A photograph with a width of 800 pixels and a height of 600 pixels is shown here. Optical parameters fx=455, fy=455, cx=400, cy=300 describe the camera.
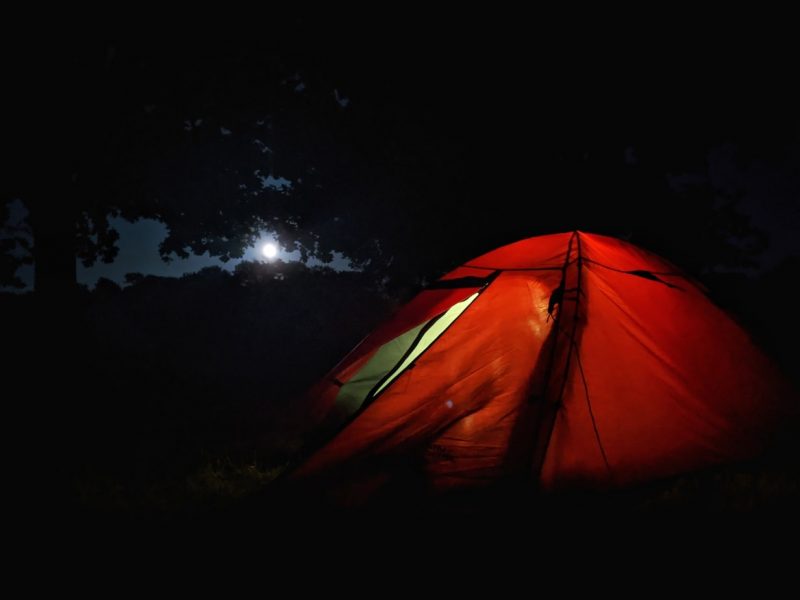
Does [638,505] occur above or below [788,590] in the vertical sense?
above

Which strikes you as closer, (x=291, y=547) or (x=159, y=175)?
(x=291, y=547)

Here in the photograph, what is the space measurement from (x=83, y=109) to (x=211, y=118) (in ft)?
6.70

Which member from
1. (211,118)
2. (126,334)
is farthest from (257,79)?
(126,334)

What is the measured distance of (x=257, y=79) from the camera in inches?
338

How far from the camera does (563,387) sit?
10.9 ft

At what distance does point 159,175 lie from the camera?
866 cm

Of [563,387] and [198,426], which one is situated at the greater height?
[563,387]

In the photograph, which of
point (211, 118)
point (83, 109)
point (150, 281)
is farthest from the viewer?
point (150, 281)

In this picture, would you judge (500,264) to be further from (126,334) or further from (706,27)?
(126,334)

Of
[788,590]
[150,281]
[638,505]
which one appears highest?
[150,281]

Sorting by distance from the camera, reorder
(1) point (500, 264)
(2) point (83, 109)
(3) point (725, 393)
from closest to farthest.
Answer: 1. (3) point (725, 393)
2. (1) point (500, 264)
3. (2) point (83, 109)

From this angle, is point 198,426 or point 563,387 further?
point 198,426

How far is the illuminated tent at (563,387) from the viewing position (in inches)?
124

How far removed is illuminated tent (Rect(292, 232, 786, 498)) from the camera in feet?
10.3
